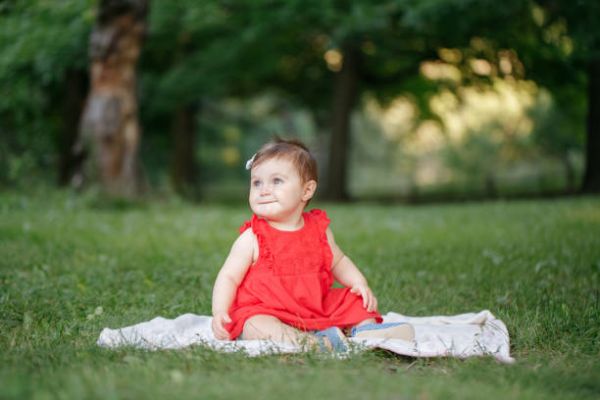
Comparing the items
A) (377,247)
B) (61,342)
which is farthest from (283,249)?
(377,247)

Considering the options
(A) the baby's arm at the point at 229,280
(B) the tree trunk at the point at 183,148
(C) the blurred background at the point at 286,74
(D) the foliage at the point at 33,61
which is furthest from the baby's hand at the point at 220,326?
(B) the tree trunk at the point at 183,148

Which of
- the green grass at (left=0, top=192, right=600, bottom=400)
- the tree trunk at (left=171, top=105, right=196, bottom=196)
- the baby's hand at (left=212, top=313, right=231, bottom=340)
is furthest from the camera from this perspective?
the tree trunk at (left=171, top=105, right=196, bottom=196)

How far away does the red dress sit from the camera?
361cm

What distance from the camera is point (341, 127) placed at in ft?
62.3

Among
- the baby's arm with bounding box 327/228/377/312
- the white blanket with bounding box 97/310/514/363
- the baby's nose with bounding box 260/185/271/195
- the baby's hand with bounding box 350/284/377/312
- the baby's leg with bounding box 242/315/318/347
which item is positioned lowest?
the white blanket with bounding box 97/310/514/363

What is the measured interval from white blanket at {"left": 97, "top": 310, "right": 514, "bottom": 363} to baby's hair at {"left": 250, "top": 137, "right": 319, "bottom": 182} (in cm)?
99

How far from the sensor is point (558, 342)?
360 cm

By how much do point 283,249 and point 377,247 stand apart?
3.49 m

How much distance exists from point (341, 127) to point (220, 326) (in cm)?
1581

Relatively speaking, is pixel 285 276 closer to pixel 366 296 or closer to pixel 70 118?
pixel 366 296

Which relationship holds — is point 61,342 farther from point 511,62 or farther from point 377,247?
point 511,62

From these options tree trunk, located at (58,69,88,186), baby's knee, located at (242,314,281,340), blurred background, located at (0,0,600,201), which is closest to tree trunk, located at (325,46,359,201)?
blurred background, located at (0,0,600,201)

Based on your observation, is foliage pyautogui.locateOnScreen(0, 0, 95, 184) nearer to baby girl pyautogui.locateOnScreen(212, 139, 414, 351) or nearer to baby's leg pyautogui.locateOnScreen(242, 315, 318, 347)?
baby girl pyautogui.locateOnScreen(212, 139, 414, 351)

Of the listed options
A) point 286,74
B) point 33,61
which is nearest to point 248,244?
point 33,61
